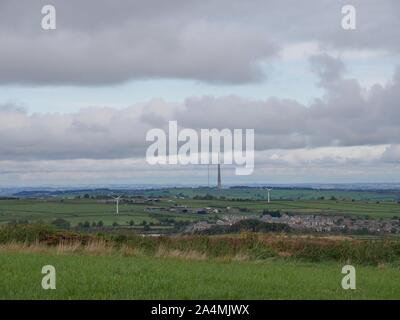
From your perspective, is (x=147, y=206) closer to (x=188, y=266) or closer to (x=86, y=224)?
(x=86, y=224)

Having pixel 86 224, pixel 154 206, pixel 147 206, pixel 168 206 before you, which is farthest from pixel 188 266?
pixel 168 206

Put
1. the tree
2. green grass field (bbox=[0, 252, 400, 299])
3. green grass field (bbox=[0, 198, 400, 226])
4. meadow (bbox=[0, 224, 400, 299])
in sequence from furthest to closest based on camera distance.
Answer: green grass field (bbox=[0, 198, 400, 226]) < the tree < meadow (bbox=[0, 224, 400, 299]) < green grass field (bbox=[0, 252, 400, 299])

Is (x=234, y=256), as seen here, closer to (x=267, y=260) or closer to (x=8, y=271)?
(x=267, y=260)

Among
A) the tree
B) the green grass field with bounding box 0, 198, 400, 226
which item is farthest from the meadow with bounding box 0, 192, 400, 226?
the tree

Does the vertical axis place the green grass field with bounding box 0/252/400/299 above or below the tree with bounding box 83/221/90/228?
above

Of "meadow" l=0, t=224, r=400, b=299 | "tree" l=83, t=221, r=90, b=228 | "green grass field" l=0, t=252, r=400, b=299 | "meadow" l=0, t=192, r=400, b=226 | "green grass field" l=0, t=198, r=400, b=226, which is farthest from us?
"green grass field" l=0, t=198, r=400, b=226

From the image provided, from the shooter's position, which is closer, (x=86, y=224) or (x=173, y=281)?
(x=173, y=281)

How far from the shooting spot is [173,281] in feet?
50.1

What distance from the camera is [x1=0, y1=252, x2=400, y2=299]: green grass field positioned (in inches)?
534

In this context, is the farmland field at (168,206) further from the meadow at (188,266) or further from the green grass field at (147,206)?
the meadow at (188,266)

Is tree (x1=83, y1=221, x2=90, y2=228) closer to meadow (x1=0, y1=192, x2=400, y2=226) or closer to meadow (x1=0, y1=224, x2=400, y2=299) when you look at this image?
meadow (x1=0, y1=192, x2=400, y2=226)

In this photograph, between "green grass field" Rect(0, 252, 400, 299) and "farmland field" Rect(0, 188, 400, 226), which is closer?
"green grass field" Rect(0, 252, 400, 299)
